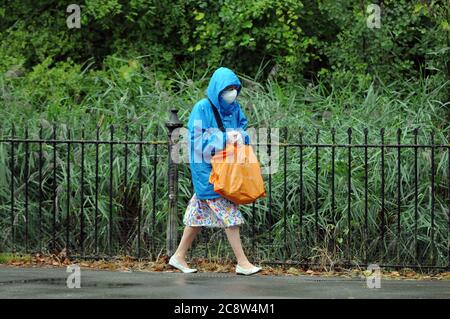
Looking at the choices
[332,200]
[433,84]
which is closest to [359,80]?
[433,84]

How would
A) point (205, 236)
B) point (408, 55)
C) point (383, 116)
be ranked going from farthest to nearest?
point (408, 55)
point (383, 116)
point (205, 236)

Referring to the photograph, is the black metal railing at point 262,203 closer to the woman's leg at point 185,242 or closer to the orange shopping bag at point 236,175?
the woman's leg at point 185,242

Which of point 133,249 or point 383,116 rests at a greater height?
point 383,116

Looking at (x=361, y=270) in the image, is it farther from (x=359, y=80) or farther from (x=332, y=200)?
(x=359, y=80)

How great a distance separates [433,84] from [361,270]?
3.62m

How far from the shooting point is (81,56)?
14.7 meters

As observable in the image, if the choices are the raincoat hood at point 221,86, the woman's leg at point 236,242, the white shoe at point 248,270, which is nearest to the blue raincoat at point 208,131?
the raincoat hood at point 221,86

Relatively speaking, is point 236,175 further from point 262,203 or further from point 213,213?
point 262,203

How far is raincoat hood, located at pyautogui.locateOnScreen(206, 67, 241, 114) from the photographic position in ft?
28.5

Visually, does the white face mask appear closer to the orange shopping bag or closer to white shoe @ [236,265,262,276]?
the orange shopping bag

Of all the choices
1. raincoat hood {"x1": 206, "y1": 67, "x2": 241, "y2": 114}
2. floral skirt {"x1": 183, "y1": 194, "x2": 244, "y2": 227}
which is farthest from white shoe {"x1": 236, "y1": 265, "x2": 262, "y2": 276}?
raincoat hood {"x1": 206, "y1": 67, "x2": 241, "y2": 114}

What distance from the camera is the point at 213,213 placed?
895cm

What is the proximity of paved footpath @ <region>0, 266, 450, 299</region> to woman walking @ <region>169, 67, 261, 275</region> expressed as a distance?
0.47m

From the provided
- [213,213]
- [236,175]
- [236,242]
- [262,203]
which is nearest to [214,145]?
[236,175]
